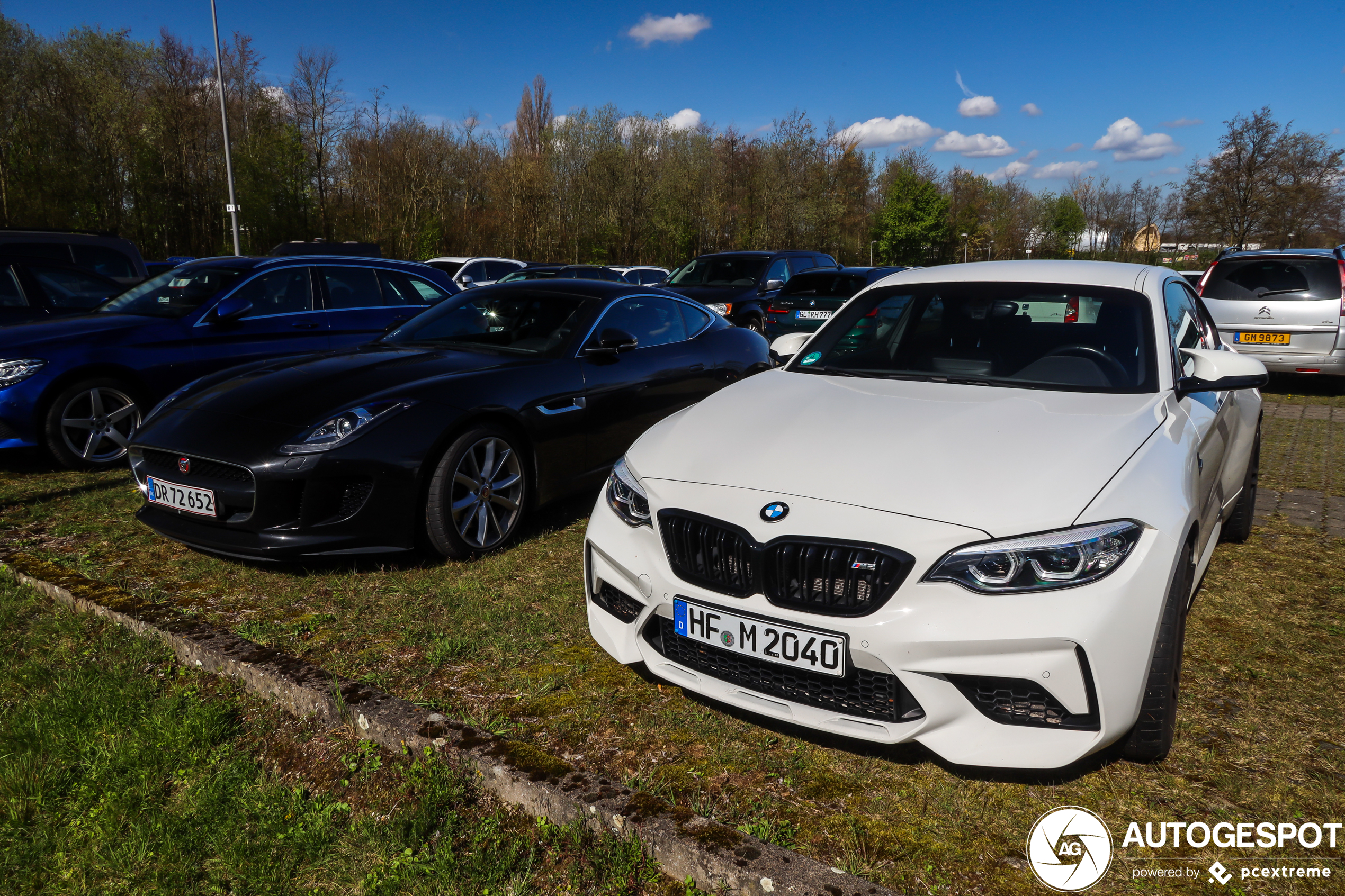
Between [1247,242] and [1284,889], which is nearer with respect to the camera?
[1284,889]

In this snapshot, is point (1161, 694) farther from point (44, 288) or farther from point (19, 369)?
point (44, 288)

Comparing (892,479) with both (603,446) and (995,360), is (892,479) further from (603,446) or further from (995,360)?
(603,446)

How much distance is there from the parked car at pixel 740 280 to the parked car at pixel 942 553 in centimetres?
1042

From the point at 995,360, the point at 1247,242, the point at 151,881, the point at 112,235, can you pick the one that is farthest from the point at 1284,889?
the point at 1247,242

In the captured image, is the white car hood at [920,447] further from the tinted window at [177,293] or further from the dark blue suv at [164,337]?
the tinted window at [177,293]

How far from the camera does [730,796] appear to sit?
7.84 ft

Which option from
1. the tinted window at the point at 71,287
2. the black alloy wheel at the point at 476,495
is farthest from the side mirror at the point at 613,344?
the tinted window at the point at 71,287

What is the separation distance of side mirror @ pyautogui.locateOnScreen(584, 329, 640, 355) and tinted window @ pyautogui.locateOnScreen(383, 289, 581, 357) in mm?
180

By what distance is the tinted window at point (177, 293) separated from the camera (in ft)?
21.9

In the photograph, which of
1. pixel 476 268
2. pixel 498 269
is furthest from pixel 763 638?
pixel 498 269

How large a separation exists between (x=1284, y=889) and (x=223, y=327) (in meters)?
7.16

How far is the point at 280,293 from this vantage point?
6914 mm

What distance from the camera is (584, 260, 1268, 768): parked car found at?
2172 mm

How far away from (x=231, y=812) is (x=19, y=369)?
5.15 metres
